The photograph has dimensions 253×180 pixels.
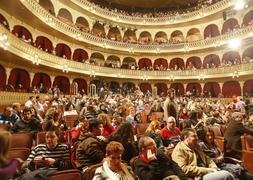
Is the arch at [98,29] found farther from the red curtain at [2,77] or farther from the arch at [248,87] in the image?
the arch at [248,87]

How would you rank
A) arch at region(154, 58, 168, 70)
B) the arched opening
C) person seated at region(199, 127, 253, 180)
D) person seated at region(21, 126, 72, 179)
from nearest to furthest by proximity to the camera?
person seated at region(21, 126, 72, 179) → person seated at region(199, 127, 253, 180) → the arched opening → arch at region(154, 58, 168, 70)

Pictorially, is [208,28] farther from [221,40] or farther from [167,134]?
[167,134]

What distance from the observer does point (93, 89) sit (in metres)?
21.8

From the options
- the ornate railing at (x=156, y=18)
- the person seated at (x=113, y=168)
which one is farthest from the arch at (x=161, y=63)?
the person seated at (x=113, y=168)

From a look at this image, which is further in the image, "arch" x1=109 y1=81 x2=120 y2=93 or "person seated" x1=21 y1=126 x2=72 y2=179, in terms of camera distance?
"arch" x1=109 y1=81 x2=120 y2=93

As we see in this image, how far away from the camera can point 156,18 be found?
82.3 feet

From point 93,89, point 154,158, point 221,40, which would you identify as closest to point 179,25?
point 221,40

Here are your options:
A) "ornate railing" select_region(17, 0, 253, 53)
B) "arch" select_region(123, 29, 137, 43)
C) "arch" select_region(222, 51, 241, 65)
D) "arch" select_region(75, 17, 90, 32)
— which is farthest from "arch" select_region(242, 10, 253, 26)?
"arch" select_region(75, 17, 90, 32)

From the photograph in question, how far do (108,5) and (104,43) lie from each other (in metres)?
6.28

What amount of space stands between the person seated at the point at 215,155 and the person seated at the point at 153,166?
0.91 metres

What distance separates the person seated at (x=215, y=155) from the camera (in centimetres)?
354

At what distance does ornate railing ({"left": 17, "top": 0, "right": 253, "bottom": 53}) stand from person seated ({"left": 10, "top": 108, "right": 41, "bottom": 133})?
366 inches

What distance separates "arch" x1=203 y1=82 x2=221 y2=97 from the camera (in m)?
22.1

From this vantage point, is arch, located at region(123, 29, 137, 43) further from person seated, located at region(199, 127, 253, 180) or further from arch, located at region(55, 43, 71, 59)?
person seated, located at region(199, 127, 253, 180)
